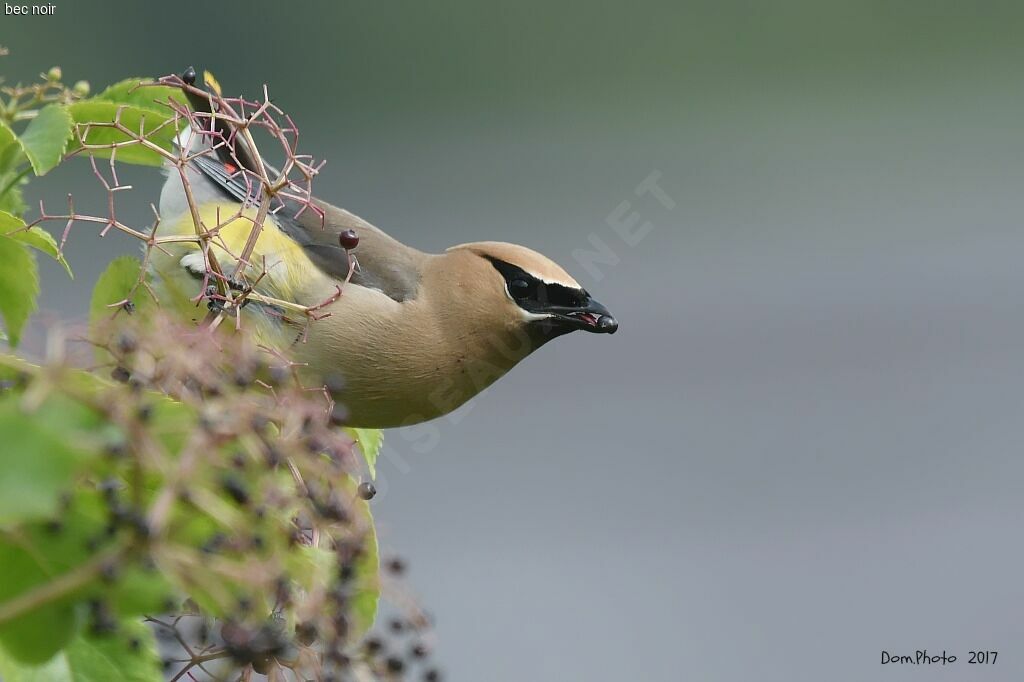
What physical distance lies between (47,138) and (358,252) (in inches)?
49.4

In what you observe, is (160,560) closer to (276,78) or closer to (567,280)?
(567,280)

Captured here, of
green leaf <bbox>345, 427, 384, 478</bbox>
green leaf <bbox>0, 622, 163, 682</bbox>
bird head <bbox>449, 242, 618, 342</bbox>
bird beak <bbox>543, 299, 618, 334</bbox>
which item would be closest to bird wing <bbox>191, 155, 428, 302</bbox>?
bird head <bbox>449, 242, 618, 342</bbox>

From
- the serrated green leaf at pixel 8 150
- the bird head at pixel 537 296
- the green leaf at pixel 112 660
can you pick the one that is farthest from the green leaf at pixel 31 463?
the bird head at pixel 537 296

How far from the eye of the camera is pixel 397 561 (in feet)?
3.88

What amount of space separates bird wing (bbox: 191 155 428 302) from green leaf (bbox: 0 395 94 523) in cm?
175

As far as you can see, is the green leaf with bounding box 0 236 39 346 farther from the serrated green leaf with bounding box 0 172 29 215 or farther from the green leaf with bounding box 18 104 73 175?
the serrated green leaf with bounding box 0 172 29 215

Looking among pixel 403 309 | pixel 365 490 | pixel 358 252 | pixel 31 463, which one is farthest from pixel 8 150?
pixel 358 252

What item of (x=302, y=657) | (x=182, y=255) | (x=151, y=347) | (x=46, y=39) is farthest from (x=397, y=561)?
(x=46, y=39)

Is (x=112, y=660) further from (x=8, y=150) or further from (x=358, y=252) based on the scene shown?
(x=358, y=252)

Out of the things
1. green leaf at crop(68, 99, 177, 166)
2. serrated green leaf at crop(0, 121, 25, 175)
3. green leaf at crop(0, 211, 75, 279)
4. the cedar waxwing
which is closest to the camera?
green leaf at crop(0, 211, 75, 279)

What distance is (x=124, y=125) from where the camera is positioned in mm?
1714

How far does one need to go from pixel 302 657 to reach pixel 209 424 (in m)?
0.30

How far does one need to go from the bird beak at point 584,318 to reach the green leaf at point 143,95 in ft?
2.99

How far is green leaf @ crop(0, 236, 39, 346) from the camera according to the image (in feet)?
4.53
